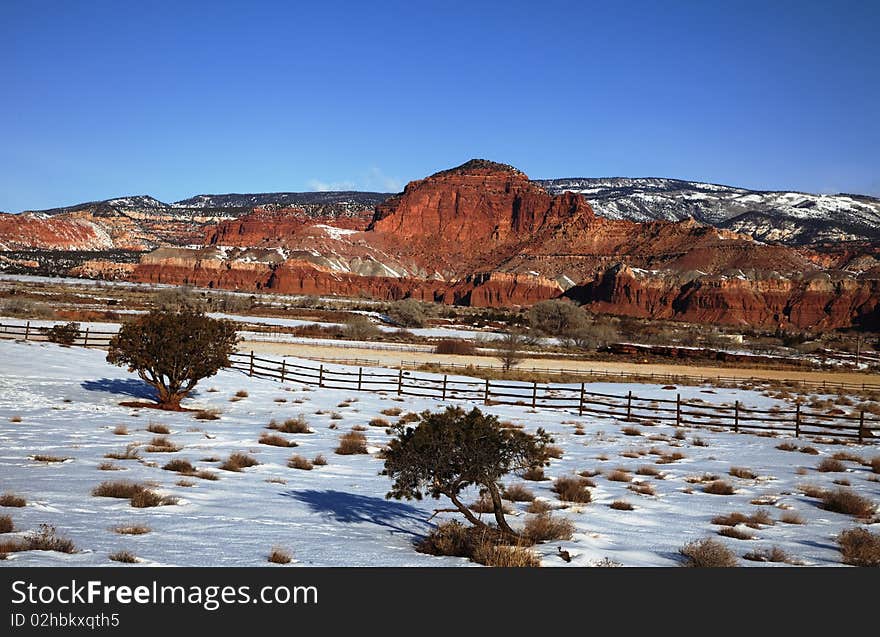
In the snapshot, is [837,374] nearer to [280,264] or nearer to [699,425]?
[699,425]

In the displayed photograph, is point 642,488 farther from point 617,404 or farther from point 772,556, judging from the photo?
point 617,404

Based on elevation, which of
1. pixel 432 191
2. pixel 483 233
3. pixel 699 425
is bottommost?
pixel 699 425

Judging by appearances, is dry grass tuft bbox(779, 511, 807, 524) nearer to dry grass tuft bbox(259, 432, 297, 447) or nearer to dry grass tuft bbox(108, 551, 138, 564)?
dry grass tuft bbox(108, 551, 138, 564)

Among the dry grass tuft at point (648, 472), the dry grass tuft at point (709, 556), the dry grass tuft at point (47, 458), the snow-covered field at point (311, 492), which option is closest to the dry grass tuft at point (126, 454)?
the snow-covered field at point (311, 492)

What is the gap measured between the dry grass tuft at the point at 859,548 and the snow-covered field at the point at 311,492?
0.82 ft

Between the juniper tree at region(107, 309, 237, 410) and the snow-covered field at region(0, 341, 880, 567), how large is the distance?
122 cm

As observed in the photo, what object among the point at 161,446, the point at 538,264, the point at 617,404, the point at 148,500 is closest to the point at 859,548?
the point at 148,500

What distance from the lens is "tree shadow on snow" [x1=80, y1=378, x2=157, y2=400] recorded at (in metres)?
22.5

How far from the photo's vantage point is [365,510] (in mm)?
10180

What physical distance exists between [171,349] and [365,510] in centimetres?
1157

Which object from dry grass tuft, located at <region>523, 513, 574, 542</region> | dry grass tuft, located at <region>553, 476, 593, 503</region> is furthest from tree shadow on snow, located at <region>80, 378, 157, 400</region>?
dry grass tuft, located at <region>523, 513, 574, 542</region>
